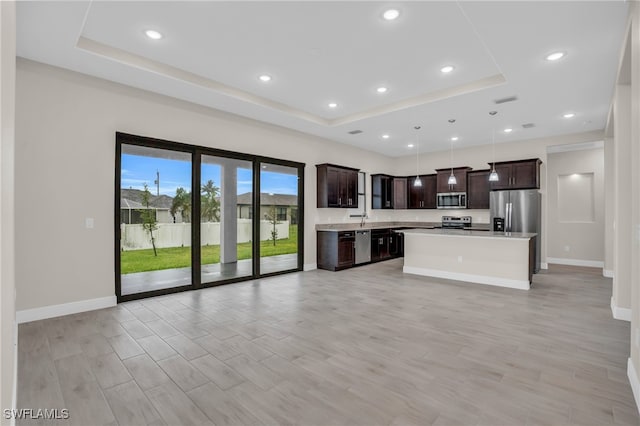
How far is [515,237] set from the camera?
524 cm

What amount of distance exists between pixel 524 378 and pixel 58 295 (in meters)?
4.99

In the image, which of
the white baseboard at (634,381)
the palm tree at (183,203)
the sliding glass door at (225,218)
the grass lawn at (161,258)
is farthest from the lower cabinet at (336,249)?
the white baseboard at (634,381)

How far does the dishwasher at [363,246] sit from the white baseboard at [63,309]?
4.85 metres

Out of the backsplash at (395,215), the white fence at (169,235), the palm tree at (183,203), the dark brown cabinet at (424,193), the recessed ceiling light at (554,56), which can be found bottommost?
the white fence at (169,235)

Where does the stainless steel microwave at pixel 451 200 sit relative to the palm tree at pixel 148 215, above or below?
above

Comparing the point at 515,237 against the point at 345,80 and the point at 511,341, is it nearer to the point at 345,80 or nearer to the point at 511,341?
the point at 511,341

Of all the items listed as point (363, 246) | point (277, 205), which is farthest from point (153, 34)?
point (363, 246)

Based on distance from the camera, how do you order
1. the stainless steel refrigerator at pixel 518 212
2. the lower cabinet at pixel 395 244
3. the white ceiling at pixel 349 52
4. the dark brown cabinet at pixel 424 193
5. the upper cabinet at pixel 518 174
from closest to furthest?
the white ceiling at pixel 349 52 < the stainless steel refrigerator at pixel 518 212 < the upper cabinet at pixel 518 174 < the lower cabinet at pixel 395 244 < the dark brown cabinet at pixel 424 193

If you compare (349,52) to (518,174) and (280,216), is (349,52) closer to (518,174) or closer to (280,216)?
(280,216)

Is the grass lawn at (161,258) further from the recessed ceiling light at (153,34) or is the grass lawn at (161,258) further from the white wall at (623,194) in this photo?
the white wall at (623,194)

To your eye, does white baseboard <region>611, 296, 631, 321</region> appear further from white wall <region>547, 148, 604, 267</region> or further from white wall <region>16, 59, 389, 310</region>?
white wall <region>16, 59, 389, 310</region>

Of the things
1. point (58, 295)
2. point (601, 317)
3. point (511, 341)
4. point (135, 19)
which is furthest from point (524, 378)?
point (58, 295)

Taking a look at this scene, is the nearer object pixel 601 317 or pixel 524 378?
pixel 524 378

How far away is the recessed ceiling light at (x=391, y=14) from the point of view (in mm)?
2916
